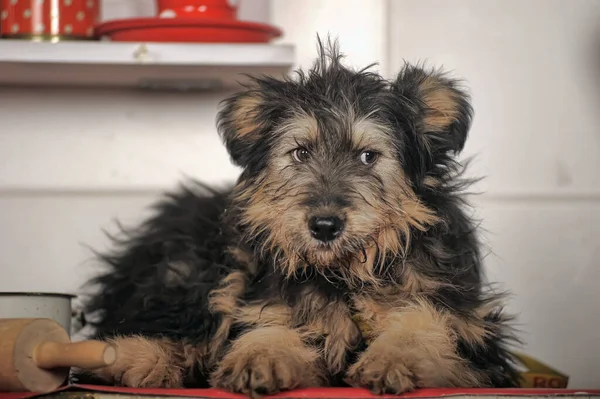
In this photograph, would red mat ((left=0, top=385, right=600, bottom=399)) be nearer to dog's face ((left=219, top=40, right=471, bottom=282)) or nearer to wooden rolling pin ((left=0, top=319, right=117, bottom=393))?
wooden rolling pin ((left=0, top=319, right=117, bottom=393))

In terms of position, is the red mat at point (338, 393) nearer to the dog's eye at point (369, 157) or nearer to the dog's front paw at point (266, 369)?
the dog's front paw at point (266, 369)

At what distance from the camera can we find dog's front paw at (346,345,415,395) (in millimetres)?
1521

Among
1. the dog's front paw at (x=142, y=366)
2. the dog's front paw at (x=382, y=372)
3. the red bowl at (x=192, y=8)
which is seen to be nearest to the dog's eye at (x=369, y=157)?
the dog's front paw at (x=382, y=372)

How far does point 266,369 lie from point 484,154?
1742 millimetres

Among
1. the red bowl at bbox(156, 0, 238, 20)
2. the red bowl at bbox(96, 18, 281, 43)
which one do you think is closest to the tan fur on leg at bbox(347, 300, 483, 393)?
the red bowl at bbox(96, 18, 281, 43)

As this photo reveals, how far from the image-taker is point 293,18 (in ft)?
9.95

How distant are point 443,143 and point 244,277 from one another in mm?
532

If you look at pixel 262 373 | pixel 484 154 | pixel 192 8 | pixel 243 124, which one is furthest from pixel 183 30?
pixel 262 373

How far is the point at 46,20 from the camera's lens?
261 cm

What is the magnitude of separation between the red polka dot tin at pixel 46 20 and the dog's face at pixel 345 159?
0.90 metres

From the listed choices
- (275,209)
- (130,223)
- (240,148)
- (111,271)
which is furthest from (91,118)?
(275,209)

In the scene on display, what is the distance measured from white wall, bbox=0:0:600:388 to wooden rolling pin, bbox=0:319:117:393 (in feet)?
4.84

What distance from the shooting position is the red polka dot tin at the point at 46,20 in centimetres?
261

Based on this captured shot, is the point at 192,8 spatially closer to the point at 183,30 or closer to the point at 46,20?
the point at 183,30
